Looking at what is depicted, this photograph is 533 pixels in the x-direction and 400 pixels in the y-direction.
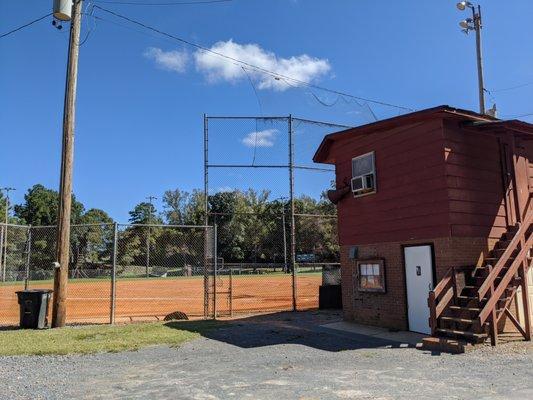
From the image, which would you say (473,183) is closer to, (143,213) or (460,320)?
(460,320)

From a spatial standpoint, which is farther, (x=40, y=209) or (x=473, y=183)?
(x=40, y=209)

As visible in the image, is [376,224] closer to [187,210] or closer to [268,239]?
[268,239]

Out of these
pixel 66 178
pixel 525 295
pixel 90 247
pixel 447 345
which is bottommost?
pixel 447 345

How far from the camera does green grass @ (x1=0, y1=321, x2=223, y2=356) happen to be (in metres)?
9.70

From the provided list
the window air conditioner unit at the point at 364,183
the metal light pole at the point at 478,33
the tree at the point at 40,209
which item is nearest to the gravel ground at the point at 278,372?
the window air conditioner unit at the point at 364,183

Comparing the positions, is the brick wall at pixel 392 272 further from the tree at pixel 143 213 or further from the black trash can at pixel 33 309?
the tree at pixel 143 213

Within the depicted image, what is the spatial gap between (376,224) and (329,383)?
6635mm

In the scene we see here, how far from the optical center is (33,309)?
12625mm

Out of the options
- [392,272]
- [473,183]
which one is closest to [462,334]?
[392,272]

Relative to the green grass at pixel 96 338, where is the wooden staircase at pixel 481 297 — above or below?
above

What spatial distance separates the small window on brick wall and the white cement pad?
3.21 feet

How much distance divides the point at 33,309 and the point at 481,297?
1060 centimetres

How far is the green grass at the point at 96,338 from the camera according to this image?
9703 mm

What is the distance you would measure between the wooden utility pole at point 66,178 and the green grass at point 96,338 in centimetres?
81
